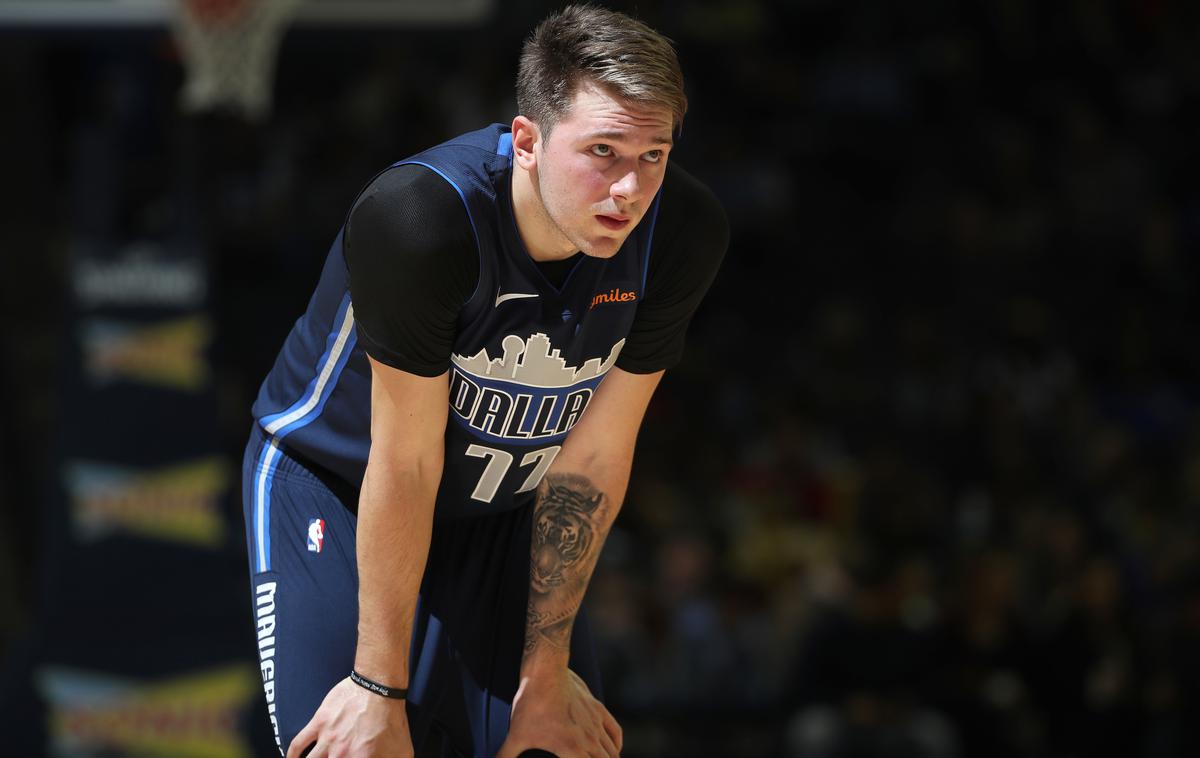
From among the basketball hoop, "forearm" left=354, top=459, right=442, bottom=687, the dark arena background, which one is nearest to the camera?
"forearm" left=354, top=459, right=442, bottom=687

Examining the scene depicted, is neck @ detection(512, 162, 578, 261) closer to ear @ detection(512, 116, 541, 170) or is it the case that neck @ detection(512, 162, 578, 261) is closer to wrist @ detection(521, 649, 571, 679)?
ear @ detection(512, 116, 541, 170)

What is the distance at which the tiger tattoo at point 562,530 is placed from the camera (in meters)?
3.13

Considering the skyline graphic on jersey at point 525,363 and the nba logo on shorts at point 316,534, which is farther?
the nba logo on shorts at point 316,534

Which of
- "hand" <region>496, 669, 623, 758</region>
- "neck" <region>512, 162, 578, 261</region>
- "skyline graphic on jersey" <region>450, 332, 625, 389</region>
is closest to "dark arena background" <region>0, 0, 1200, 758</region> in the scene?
"hand" <region>496, 669, 623, 758</region>

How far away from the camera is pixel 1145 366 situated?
1034 cm

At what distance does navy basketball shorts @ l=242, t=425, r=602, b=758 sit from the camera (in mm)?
2936

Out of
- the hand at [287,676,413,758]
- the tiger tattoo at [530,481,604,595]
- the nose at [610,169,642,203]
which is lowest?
the hand at [287,676,413,758]

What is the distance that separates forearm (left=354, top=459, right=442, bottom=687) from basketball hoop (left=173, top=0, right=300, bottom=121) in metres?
4.63

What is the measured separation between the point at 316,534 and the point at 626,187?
103 centimetres

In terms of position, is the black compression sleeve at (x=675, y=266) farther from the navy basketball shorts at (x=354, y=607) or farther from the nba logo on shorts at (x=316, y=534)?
the nba logo on shorts at (x=316, y=534)

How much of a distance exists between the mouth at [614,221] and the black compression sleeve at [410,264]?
0.24 metres

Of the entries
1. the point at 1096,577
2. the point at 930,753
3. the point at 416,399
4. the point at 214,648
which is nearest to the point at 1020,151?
the point at 1096,577

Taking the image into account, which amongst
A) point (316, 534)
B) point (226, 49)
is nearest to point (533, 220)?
point (316, 534)

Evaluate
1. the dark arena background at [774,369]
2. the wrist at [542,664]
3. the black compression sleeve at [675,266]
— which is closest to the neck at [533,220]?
the black compression sleeve at [675,266]
